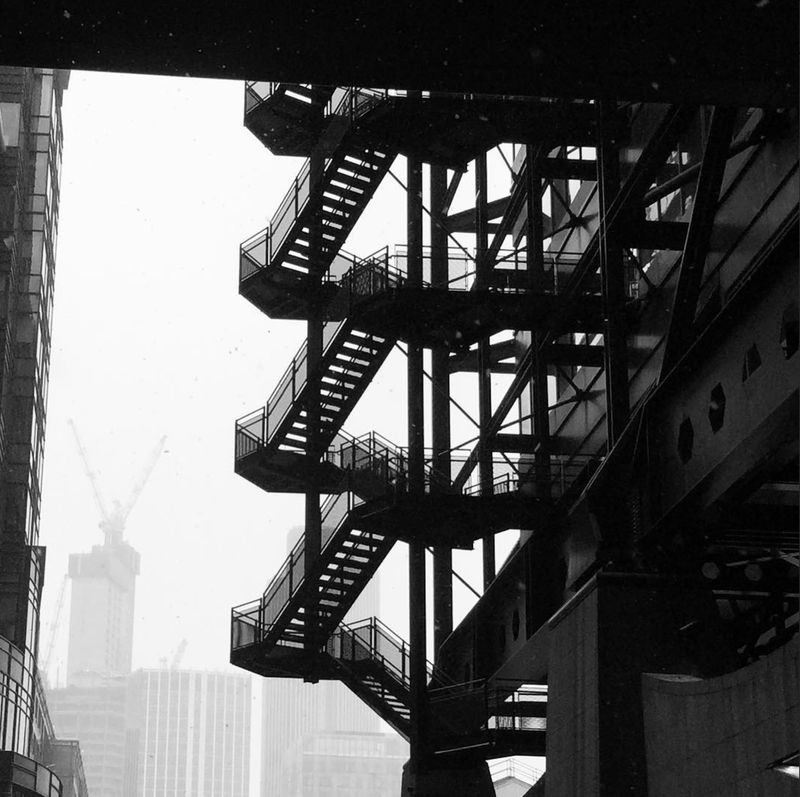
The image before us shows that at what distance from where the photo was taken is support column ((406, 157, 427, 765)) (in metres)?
30.5

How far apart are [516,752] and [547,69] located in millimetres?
21926

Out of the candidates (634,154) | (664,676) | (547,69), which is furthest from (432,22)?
(634,154)

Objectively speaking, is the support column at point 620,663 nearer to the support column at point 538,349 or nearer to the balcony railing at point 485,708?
the support column at point 538,349

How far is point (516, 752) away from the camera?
31266 millimetres

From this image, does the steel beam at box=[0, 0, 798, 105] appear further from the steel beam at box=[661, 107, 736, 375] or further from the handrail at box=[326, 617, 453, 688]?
the handrail at box=[326, 617, 453, 688]

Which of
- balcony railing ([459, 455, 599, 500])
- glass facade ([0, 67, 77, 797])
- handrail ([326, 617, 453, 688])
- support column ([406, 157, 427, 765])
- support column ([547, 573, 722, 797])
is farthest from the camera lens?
glass facade ([0, 67, 77, 797])

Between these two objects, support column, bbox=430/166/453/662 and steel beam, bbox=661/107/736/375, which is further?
support column, bbox=430/166/453/662

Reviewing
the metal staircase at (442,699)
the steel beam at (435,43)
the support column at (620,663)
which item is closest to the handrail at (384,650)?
the metal staircase at (442,699)

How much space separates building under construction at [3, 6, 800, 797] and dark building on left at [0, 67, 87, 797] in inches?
872

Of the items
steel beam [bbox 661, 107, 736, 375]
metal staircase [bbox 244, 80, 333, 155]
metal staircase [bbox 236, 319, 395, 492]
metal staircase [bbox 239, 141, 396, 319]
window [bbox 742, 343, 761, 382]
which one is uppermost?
metal staircase [bbox 244, 80, 333, 155]

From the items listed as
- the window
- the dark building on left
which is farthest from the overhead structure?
the dark building on left

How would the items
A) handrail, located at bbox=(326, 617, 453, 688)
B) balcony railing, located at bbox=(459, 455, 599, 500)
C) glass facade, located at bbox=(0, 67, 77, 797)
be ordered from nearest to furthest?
balcony railing, located at bbox=(459, 455, 599, 500) → handrail, located at bbox=(326, 617, 453, 688) → glass facade, located at bbox=(0, 67, 77, 797)

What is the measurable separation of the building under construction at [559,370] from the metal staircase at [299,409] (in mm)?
100

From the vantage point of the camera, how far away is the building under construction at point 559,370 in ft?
38.5
